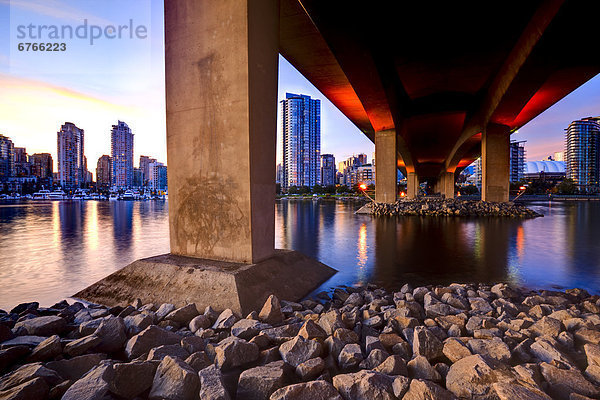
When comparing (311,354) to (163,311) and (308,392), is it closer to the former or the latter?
(308,392)

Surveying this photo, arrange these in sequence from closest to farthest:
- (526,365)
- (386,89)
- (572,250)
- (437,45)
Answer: (526,365) → (572,250) → (437,45) → (386,89)

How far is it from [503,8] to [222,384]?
1713cm

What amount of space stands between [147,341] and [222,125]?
340 centimetres

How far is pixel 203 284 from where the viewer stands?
426cm

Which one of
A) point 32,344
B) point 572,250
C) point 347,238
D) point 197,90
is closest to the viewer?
point 32,344

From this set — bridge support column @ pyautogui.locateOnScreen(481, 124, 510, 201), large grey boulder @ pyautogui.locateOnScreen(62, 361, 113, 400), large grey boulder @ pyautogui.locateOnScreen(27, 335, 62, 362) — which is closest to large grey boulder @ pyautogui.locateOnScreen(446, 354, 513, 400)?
large grey boulder @ pyautogui.locateOnScreen(62, 361, 113, 400)

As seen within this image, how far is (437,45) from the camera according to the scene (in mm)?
15523

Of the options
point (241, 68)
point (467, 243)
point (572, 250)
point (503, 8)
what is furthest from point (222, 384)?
point (503, 8)

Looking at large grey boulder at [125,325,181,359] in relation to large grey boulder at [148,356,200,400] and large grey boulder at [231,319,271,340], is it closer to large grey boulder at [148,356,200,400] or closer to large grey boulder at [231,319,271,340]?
large grey boulder at [231,319,271,340]

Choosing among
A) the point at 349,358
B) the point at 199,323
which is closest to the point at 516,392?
the point at 349,358

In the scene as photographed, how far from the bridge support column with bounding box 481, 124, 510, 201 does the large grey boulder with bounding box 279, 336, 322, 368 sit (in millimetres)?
27332

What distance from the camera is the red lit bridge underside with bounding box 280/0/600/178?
10.9 m

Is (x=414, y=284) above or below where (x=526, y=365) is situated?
below

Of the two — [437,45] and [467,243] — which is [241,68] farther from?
[437,45]
